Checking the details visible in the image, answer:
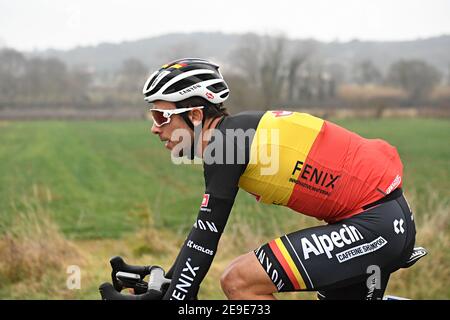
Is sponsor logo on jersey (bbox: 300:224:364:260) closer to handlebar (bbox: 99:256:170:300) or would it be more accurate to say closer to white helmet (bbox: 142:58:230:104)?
handlebar (bbox: 99:256:170:300)

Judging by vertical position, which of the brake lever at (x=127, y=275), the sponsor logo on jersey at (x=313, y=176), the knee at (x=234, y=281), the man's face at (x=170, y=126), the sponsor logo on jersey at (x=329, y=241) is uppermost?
the man's face at (x=170, y=126)

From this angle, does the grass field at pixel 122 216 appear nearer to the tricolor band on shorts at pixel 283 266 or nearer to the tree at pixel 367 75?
the tricolor band on shorts at pixel 283 266

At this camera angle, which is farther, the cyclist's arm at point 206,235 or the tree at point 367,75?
the tree at point 367,75

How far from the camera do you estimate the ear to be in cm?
345

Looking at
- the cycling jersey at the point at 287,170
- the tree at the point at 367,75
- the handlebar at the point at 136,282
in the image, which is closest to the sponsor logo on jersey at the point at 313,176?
the cycling jersey at the point at 287,170

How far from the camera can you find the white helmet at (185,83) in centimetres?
340

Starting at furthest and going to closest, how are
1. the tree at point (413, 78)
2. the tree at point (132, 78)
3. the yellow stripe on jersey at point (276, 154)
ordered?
1. the tree at point (132, 78)
2. the tree at point (413, 78)
3. the yellow stripe on jersey at point (276, 154)

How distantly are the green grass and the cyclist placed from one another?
4.48 meters

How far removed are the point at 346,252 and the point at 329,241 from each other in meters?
0.11

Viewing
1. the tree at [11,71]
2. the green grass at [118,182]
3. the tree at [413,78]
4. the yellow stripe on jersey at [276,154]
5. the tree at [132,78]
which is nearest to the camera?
the yellow stripe on jersey at [276,154]

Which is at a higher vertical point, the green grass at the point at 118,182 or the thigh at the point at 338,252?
the thigh at the point at 338,252

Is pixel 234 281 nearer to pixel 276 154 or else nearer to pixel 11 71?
pixel 276 154

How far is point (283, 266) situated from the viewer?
309 centimetres

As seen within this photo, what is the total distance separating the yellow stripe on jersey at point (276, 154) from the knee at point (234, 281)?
48cm
